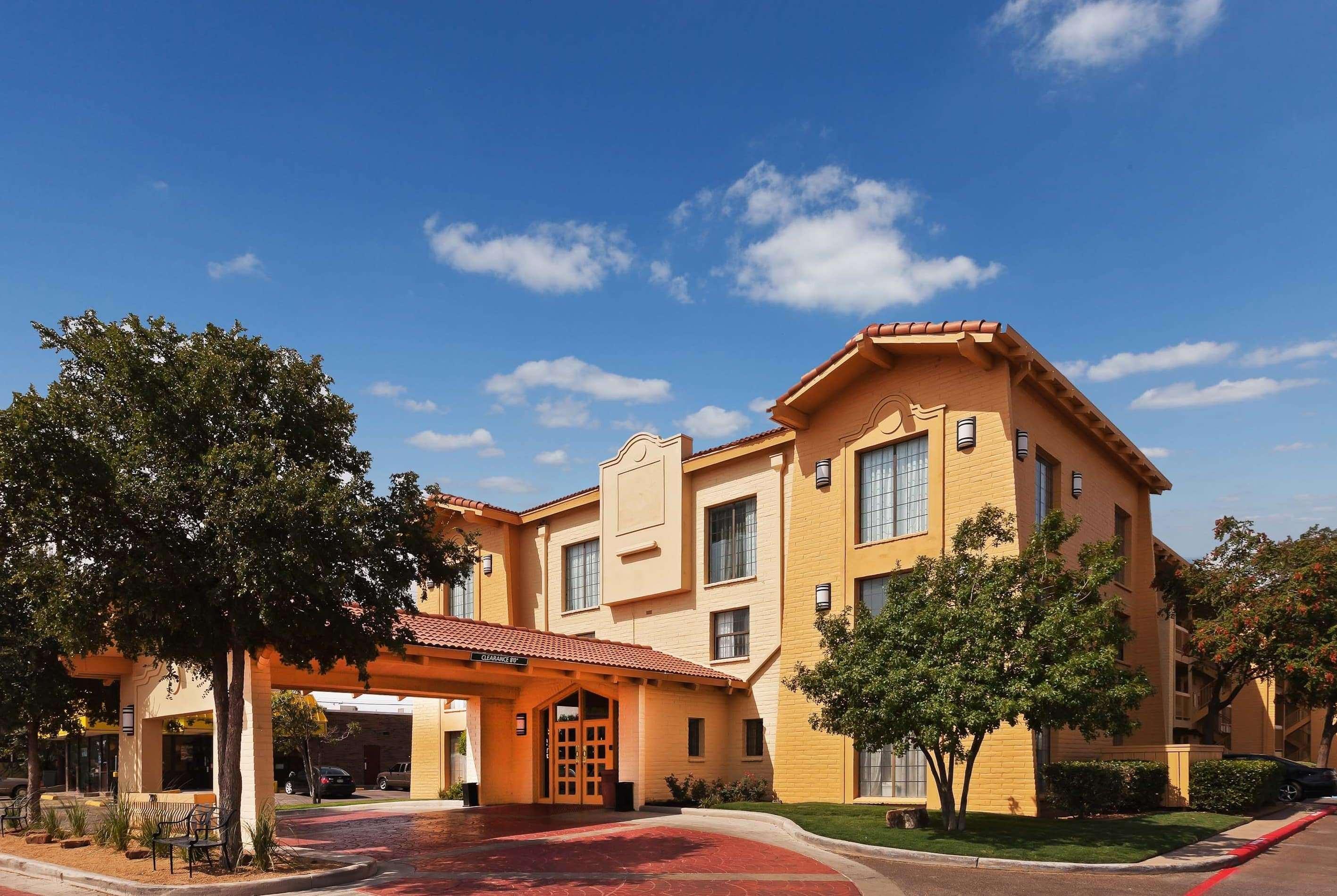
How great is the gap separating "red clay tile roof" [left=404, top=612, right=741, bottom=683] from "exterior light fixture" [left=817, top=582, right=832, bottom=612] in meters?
3.71

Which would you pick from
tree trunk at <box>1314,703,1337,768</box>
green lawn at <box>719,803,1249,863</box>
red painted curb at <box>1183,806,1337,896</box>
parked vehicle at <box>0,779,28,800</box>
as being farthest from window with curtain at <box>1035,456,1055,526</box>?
parked vehicle at <box>0,779,28,800</box>

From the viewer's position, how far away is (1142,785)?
21891 mm

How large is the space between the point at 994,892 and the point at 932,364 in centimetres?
1335

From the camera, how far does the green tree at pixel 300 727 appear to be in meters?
35.2

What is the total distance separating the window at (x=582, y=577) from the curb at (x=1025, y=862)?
49.9 ft

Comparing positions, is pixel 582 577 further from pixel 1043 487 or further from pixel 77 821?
pixel 77 821

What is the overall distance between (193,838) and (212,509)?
4.79 m

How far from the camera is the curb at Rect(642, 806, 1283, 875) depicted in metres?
15.0

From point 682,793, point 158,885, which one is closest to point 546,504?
point 682,793

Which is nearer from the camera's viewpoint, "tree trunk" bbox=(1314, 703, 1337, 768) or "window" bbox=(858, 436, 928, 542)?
"window" bbox=(858, 436, 928, 542)

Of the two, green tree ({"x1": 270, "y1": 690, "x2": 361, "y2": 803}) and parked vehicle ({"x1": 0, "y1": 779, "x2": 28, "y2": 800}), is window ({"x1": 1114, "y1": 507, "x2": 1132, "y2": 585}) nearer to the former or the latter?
green tree ({"x1": 270, "y1": 690, "x2": 361, "y2": 803})

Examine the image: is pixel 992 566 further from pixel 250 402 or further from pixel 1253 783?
pixel 250 402

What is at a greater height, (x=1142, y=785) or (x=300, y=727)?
(x=1142, y=785)

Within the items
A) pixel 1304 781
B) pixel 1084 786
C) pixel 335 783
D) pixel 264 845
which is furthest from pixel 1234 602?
pixel 335 783
